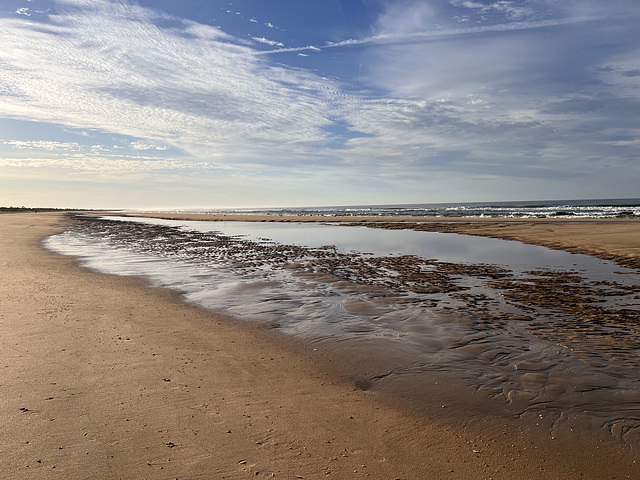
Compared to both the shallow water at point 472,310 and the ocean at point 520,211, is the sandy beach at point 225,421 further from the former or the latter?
the ocean at point 520,211

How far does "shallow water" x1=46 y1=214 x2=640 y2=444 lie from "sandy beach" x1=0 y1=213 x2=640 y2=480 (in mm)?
895

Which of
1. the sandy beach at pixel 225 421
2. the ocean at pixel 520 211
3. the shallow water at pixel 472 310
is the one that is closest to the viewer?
the sandy beach at pixel 225 421

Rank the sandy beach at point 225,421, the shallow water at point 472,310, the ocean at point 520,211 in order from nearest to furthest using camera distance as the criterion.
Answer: the sandy beach at point 225,421 → the shallow water at point 472,310 → the ocean at point 520,211

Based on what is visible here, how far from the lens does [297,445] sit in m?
4.21

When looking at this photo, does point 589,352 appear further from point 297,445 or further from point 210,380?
point 210,380

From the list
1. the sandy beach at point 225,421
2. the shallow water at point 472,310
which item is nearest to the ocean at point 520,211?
the shallow water at point 472,310

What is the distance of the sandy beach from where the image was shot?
3.86m

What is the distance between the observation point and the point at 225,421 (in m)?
4.66

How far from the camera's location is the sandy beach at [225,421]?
3857 millimetres

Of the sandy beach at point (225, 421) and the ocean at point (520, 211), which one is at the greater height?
the ocean at point (520, 211)

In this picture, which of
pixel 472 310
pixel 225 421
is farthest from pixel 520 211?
pixel 225 421

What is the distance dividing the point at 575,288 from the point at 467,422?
9717 mm

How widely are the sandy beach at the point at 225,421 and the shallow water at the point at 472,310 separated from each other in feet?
2.94

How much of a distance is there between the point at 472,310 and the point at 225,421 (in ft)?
24.2
